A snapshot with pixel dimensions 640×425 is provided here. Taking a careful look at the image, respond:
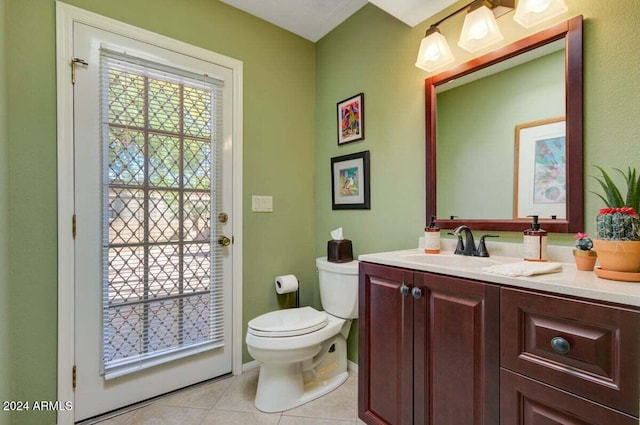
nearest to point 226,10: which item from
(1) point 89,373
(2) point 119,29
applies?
(2) point 119,29

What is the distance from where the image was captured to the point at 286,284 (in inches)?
82.0

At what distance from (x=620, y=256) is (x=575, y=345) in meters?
0.31

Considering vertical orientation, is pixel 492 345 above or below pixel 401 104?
below

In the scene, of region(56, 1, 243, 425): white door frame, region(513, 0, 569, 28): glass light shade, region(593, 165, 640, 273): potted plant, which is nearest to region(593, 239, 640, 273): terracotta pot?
region(593, 165, 640, 273): potted plant

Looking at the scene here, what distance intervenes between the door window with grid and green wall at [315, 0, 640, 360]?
87cm

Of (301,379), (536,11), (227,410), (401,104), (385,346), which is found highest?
(536,11)

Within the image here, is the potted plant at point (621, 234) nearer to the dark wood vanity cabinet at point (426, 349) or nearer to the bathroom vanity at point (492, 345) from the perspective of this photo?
the bathroom vanity at point (492, 345)

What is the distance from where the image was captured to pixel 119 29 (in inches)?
62.1

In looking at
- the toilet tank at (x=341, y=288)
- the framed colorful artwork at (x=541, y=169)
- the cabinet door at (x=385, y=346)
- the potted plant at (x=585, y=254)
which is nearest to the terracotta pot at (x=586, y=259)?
the potted plant at (x=585, y=254)

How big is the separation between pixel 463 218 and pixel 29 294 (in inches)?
83.6

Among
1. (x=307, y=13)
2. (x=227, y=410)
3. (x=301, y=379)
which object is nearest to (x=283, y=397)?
(x=301, y=379)

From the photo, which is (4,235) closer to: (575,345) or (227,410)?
(227,410)

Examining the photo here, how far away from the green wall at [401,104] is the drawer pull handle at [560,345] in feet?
1.79

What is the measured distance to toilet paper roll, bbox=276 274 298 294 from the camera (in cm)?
208
